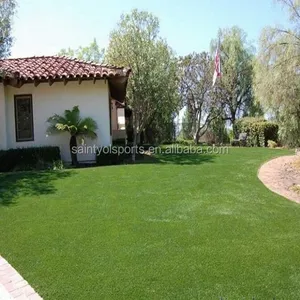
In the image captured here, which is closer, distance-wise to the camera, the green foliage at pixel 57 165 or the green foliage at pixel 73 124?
the green foliage at pixel 57 165

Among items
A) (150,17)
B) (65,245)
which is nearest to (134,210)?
(65,245)

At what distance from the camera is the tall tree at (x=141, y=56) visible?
1469cm

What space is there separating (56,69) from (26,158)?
3.65m

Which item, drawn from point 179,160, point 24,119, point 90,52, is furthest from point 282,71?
point 90,52

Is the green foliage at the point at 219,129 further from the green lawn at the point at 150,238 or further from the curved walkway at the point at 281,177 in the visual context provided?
the green lawn at the point at 150,238

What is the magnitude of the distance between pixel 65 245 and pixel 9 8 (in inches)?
360

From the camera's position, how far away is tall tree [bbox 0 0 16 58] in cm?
1080

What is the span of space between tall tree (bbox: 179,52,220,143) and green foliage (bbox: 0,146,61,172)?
17143 millimetres

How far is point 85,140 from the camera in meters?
12.9

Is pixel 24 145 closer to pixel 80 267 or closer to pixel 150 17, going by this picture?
pixel 150 17

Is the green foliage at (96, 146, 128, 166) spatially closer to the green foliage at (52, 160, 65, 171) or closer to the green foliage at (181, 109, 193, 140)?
the green foliage at (52, 160, 65, 171)

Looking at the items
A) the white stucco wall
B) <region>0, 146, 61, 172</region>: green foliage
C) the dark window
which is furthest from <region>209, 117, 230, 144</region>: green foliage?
<region>0, 146, 61, 172</region>: green foliage

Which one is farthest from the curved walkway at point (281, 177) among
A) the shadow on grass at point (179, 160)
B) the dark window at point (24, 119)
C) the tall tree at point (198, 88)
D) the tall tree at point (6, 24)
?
the tall tree at point (198, 88)

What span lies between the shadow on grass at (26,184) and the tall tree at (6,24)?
501 cm
